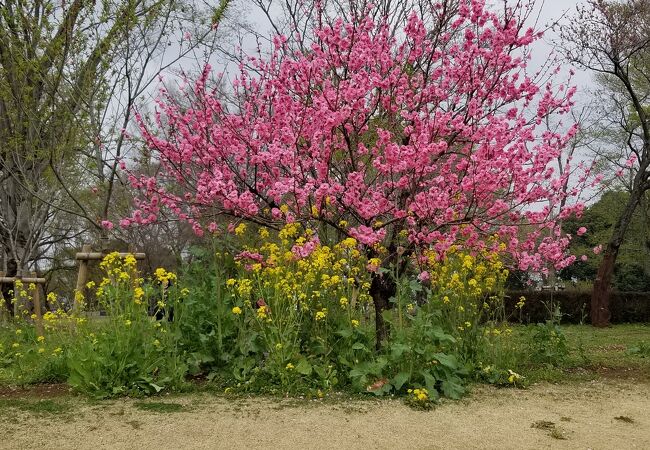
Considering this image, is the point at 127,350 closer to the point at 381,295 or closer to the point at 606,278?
the point at 381,295

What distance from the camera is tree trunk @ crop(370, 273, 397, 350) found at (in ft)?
16.9

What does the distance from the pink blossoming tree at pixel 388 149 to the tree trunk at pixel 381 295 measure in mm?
17

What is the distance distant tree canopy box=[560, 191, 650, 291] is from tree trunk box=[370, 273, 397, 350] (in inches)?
688

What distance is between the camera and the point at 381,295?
5.58 m

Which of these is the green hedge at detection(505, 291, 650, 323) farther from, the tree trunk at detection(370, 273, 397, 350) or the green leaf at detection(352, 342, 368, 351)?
the green leaf at detection(352, 342, 368, 351)

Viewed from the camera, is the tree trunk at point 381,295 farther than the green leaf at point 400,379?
Yes

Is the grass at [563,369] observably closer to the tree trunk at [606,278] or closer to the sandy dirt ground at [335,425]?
the sandy dirt ground at [335,425]

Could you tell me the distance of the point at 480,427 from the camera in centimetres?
364

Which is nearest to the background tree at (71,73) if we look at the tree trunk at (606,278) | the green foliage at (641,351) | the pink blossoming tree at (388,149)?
the pink blossoming tree at (388,149)

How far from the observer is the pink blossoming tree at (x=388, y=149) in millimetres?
5035

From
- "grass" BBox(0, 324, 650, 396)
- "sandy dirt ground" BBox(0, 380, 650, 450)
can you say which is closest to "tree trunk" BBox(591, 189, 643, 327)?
"grass" BBox(0, 324, 650, 396)

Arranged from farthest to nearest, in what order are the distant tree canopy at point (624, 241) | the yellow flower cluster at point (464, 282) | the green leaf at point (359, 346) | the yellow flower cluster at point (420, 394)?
the distant tree canopy at point (624, 241), the yellow flower cluster at point (464, 282), the green leaf at point (359, 346), the yellow flower cluster at point (420, 394)

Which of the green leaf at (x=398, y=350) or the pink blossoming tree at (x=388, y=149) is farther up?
the pink blossoming tree at (x=388, y=149)

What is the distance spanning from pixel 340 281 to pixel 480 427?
1662 mm
